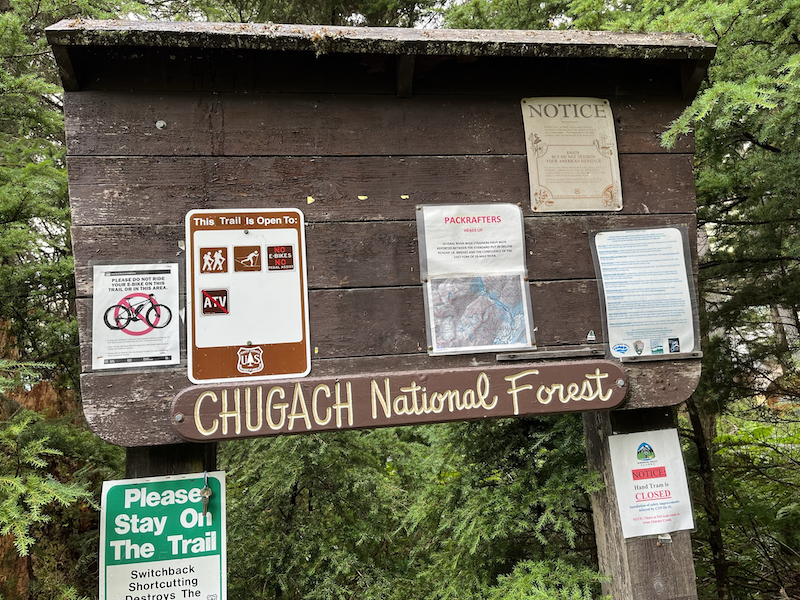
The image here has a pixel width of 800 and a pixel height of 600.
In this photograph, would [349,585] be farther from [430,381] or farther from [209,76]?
→ [209,76]

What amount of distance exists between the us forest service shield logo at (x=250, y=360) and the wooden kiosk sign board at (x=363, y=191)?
0.01 meters

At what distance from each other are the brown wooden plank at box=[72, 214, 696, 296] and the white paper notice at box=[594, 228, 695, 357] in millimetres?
58

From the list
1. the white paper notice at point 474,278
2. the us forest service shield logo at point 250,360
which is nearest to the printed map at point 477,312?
the white paper notice at point 474,278

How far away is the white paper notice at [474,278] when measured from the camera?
198cm

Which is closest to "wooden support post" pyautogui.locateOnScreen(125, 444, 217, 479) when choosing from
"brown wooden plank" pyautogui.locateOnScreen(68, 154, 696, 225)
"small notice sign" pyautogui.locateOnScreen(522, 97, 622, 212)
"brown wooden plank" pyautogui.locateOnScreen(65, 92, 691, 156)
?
"brown wooden plank" pyautogui.locateOnScreen(68, 154, 696, 225)

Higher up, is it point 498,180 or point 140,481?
point 498,180

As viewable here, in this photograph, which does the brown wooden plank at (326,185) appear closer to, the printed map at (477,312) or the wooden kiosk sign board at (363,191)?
the wooden kiosk sign board at (363,191)

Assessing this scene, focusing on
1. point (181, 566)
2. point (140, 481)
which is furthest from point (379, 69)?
point (181, 566)

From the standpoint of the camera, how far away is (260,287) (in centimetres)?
190

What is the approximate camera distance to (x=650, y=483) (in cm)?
220

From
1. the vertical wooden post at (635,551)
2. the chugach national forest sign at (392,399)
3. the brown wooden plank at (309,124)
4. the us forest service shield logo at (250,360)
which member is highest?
the brown wooden plank at (309,124)

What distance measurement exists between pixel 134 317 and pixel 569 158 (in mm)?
1760

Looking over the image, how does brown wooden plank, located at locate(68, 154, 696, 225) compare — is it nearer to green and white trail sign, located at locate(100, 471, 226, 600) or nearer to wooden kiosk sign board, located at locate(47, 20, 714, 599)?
wooden kiosk sign board, located at locate(47, 20, 714, 599)

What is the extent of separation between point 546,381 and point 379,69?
1364 millimetres
